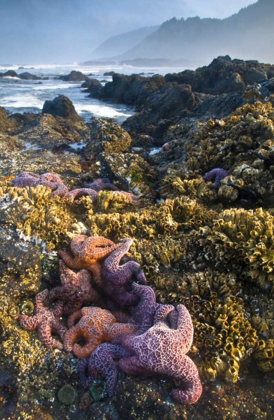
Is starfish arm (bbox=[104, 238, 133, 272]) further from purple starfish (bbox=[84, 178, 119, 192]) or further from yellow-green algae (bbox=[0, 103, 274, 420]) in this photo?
purple starfish (bbox=[84, 178, 119, 192])

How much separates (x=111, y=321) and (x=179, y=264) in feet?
4.32

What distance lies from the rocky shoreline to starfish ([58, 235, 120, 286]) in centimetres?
29

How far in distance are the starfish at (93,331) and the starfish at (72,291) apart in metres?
0.29

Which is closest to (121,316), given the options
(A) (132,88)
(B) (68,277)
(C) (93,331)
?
→ (C) (93,331)

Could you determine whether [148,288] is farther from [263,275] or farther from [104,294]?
[263,275]

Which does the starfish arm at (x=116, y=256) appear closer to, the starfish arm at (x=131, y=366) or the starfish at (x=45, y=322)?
the starfish at (x=45, y=322)

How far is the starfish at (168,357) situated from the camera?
115 inches

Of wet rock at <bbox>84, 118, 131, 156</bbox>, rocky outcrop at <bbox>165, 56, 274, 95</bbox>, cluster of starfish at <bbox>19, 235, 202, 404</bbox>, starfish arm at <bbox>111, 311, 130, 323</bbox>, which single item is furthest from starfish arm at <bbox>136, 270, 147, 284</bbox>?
rocky outcrop at <bbox>165, 56, 274, 95</bbox>

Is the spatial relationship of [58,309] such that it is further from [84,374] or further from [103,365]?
[103,365]

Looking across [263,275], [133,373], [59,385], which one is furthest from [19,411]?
[263,275]

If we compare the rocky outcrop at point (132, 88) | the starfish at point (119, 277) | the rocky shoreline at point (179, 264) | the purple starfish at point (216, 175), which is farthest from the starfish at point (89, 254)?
the rocky outcrop at point (132, 88)

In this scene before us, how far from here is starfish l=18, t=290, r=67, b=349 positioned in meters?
3.54

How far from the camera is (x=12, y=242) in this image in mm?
4277

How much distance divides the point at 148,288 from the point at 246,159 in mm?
4239
